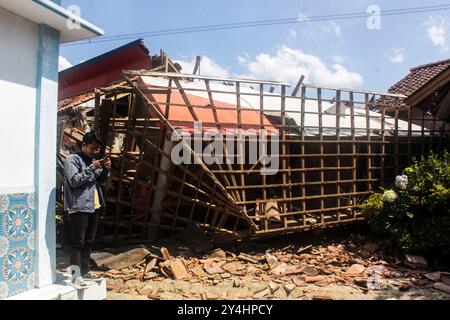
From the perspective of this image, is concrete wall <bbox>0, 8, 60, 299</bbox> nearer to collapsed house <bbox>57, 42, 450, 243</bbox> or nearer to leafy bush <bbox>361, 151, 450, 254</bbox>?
collapsed house <bbox>57, 42, 450, 243</bbox>

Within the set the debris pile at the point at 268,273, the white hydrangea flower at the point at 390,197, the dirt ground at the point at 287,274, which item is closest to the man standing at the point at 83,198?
the dirt ground at the point at 287,274

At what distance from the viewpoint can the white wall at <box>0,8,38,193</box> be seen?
3.61 metres

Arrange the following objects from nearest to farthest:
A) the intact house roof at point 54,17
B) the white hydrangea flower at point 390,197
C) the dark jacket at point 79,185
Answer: the intact house roof at point 54,17 < the dark jacket at point 79,185 < the white hydrangea flower at point 390,197

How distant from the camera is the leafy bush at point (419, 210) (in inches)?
253

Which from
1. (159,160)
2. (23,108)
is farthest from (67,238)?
(23,108)

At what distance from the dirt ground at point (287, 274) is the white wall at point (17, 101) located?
6.15ft

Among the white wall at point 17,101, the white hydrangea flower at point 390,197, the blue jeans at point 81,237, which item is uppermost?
the white wall at point 17,101

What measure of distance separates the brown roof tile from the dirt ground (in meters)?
8.20

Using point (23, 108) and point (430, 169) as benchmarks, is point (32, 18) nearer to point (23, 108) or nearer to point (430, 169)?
point (23, 108)

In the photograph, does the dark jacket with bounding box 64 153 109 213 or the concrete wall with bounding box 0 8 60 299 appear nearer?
the concrete wall with bounding box 0 8 60 299

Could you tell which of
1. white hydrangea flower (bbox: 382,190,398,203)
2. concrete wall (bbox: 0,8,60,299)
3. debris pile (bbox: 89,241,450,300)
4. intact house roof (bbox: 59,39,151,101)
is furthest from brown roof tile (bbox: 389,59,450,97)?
concrete wall (bbox: 0,8,60,299)

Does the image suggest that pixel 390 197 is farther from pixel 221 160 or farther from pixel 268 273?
pixel 221 160

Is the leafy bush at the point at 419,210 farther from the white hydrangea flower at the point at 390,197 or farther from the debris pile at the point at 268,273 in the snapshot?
the debris pile at the point at 268,273
